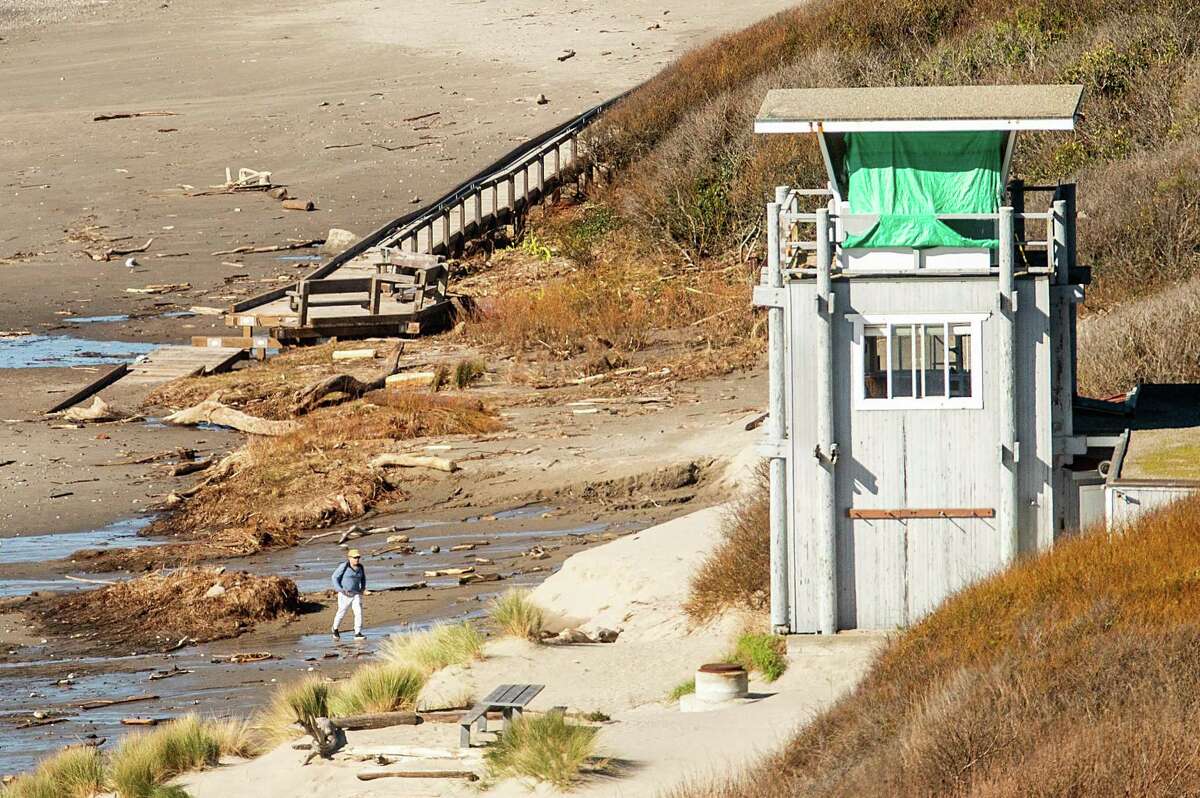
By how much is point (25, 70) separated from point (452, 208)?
3119cm

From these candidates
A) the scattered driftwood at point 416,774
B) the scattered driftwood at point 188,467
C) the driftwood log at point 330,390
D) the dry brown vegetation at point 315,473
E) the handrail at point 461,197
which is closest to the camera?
the scattered driftwood at point 416,774

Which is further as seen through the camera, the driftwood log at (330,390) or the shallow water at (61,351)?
the shallow water at (61,351)

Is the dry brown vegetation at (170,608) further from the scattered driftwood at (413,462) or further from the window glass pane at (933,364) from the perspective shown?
the window glass pane at (933,364)

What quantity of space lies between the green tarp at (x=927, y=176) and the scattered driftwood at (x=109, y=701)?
796cm

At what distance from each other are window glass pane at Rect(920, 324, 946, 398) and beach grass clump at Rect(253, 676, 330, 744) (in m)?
5.72

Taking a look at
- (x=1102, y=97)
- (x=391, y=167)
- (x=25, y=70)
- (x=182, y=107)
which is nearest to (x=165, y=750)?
(x=1102, y=97)

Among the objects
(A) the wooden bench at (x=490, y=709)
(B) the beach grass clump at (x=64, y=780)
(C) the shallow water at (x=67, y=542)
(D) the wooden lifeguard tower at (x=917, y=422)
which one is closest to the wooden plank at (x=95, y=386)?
(C) the shallow water at (x=67, y=542)

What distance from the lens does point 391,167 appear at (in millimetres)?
53906

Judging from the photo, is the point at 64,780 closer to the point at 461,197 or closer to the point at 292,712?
the point at 292,712

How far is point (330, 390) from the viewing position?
31016 mm

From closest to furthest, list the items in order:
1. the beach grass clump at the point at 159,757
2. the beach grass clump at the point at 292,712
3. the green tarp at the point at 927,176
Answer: the beach grass clump at the point at 159,757, the beach grass clump at the point at 292,712, the green tarp at the point at 927,176

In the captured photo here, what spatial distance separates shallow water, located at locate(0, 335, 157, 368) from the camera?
36.7m

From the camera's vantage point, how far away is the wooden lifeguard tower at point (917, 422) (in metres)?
15.9

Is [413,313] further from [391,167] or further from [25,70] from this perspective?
[25,70]
